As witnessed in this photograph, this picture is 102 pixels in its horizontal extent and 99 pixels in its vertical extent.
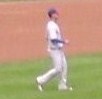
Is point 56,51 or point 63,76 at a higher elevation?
point 56,51

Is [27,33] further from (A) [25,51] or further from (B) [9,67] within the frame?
(B) [9,67]

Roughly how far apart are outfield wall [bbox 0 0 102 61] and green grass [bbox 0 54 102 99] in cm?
146

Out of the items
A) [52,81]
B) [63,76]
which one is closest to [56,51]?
[63,76]

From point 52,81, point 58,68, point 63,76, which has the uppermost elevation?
point 58,68

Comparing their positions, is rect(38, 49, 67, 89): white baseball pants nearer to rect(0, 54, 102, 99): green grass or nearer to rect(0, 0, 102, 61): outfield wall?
rect(0, 54, 102, 99): green grass

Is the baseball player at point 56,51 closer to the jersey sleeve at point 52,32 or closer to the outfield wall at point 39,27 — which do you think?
the jersey sleeve at point 52,32

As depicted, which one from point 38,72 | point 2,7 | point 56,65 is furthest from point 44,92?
point 2,7

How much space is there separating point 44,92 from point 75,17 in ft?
34.9

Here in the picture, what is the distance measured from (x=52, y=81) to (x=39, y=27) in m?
7.60

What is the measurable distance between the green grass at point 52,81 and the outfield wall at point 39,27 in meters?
1.46

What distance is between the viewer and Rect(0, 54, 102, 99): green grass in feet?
49.3

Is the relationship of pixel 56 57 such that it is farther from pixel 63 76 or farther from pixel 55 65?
pixel 63 76

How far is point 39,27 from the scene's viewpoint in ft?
82.4

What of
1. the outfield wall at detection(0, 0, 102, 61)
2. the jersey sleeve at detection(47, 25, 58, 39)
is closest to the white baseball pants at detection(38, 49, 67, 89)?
the jersey sleeve at detection(47, 25, 58, 39)
